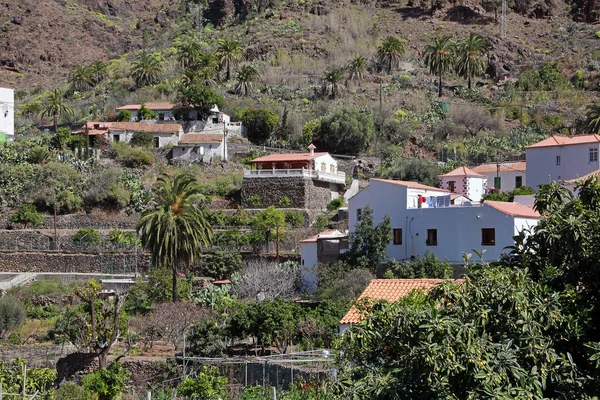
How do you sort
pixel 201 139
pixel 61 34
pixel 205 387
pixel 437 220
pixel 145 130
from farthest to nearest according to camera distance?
pixel 61 34 < pixel 145 130 < pixel 201 139 < pixel 437 220 < pixel 205 387

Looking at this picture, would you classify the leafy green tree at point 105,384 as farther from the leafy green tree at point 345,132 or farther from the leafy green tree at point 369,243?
the leafy green tree at point 345,132

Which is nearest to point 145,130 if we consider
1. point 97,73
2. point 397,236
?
point 97,73

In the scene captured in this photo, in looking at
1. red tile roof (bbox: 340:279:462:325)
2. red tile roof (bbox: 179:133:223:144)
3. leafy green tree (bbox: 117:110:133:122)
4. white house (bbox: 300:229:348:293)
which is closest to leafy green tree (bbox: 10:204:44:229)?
red tile roof (bbox: 179:133:223:144)

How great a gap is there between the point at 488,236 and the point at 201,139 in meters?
36.0

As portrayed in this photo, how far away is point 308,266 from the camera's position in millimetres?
51844

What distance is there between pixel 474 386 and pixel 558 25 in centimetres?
10901

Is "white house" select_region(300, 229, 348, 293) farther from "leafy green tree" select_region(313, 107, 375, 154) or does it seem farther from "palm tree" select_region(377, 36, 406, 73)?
"palm tree" select_region(377, 36, 406, 73)

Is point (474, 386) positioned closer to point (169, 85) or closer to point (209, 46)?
A: point (169, 85)

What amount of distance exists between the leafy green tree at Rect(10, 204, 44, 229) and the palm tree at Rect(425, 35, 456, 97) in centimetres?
4293

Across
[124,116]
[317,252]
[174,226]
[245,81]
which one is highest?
[245,81]

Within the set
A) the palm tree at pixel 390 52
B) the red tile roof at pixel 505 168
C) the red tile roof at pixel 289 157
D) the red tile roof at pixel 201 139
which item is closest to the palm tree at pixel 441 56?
the palm tree at pixel 390 52

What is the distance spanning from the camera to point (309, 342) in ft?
125

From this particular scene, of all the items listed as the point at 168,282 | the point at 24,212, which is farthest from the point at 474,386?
the point at 24,212

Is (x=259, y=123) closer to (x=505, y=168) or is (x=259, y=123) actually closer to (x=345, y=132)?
(x=345, y=132)
